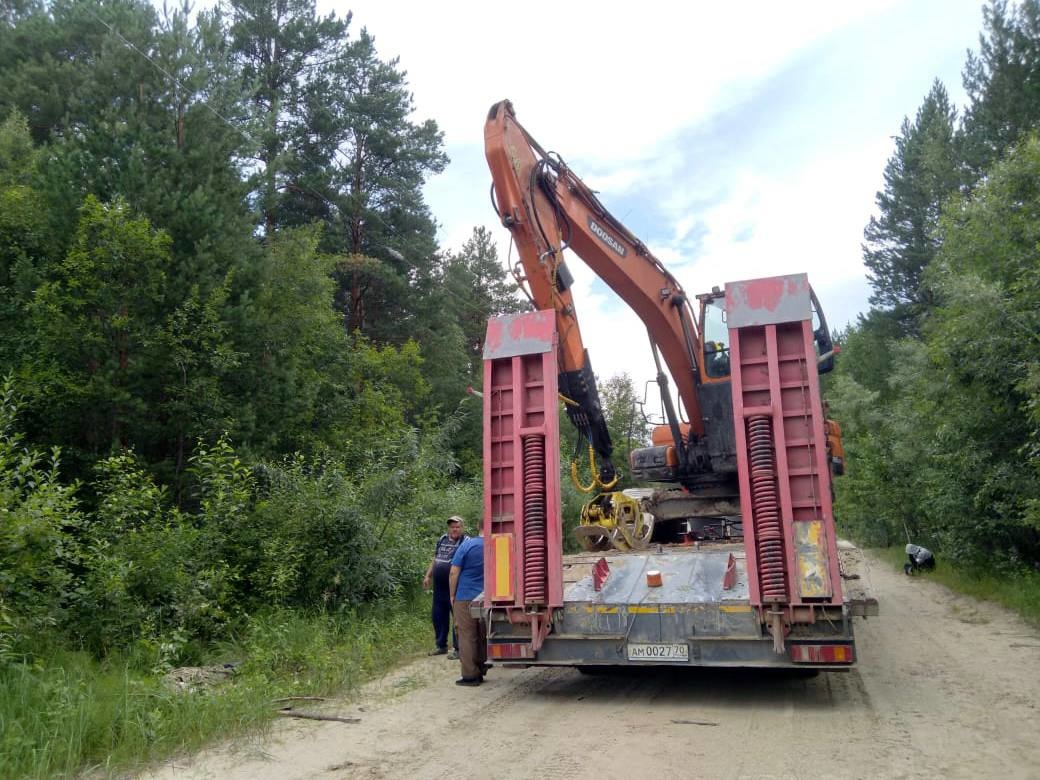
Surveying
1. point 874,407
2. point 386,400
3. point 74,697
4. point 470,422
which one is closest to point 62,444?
point 74,697

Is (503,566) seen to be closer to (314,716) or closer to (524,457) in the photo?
(524,457)

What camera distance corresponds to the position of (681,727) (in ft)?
19.7

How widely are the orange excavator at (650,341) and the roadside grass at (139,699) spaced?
345 centimetres

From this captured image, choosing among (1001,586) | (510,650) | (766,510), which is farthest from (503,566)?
(1001,586)

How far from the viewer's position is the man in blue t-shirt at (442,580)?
9.77 meters

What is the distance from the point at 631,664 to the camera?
675 centimetres

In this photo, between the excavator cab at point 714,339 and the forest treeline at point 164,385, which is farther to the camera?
the excavator cab at point 714,339

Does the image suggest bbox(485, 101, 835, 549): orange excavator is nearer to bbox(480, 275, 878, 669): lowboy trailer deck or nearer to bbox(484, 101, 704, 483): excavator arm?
bbox(484, 101, 704, 483): excavator arm

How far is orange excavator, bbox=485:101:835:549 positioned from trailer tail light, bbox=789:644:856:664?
3491mm

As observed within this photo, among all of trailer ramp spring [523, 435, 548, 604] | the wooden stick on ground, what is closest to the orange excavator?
trailer ramp spring [523, 435, 548, 604]

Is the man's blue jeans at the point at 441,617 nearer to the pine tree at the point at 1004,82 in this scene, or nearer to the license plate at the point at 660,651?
the license plate at the point at 660,651

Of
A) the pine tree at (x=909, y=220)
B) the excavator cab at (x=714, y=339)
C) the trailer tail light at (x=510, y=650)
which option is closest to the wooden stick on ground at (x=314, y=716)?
the trailer tail light at (x=510, y=650)

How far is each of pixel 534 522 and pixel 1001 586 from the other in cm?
1044

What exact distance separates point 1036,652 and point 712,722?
197 inches
